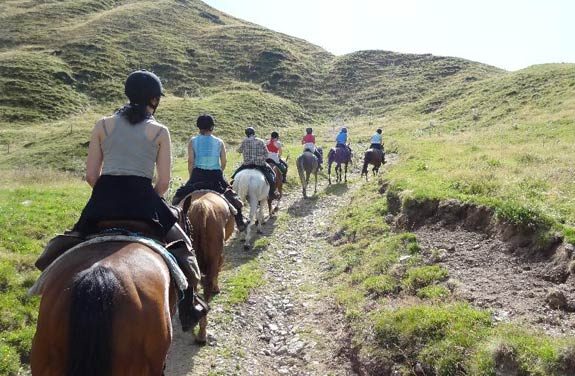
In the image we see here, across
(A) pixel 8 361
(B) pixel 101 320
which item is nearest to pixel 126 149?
(B) pixel 101 320

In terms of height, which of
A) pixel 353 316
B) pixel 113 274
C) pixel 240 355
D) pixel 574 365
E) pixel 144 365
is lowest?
pixel 240 355

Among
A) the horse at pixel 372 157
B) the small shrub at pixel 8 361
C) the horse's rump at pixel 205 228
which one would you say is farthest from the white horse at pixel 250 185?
the horse at pixel 372 157

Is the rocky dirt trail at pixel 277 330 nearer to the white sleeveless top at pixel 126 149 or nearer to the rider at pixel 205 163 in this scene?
the rider at pixel 205 163

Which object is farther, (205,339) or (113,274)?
(205,339)

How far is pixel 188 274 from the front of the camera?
212 inches

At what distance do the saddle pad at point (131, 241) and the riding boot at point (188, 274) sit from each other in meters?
0.28

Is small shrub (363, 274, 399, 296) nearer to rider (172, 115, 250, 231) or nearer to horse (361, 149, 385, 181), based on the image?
rider (172, 115, 250, 231)

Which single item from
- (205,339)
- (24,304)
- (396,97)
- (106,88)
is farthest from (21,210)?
(396,97)

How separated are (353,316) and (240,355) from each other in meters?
2.18

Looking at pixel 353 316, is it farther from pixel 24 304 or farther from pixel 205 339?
pixel 24 304

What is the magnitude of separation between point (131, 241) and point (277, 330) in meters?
4.99

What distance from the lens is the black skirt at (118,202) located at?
16.1ft

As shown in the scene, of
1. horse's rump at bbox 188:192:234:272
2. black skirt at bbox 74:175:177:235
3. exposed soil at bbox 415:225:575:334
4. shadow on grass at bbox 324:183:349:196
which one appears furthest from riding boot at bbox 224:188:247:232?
shadow on grass at bbox 324:183:349:196

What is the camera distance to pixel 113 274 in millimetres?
3848
